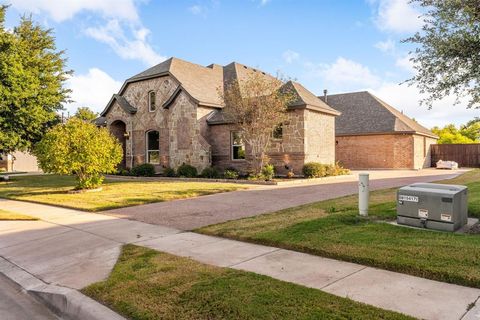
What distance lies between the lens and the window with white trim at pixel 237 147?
77.0 feet

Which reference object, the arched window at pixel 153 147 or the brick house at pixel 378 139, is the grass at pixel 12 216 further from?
the brick house at pixel 378 139

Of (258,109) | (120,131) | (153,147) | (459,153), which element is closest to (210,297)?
(258,109)

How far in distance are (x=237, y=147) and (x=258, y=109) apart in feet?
15.3

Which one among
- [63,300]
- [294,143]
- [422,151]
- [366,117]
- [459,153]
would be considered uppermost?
[366,117]

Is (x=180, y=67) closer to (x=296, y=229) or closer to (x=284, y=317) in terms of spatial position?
(x=296, y=229)

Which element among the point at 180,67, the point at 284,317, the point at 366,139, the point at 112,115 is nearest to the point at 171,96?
the point at 180,67

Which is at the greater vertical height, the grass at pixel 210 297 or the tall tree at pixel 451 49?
the tall tree at pixel 451 49

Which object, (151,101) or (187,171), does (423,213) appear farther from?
(151,101)

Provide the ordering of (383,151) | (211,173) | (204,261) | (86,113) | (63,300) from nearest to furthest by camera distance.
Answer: (63,300) → (204,261) → (211,173) → (383,151) → (86,113)

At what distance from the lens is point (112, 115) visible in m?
29.6

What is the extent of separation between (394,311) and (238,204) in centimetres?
850

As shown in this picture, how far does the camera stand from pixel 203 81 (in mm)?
27359

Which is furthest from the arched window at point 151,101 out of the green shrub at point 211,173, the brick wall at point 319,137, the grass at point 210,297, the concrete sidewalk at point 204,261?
the grass at point 210,297

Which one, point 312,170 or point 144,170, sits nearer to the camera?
point 312,170
